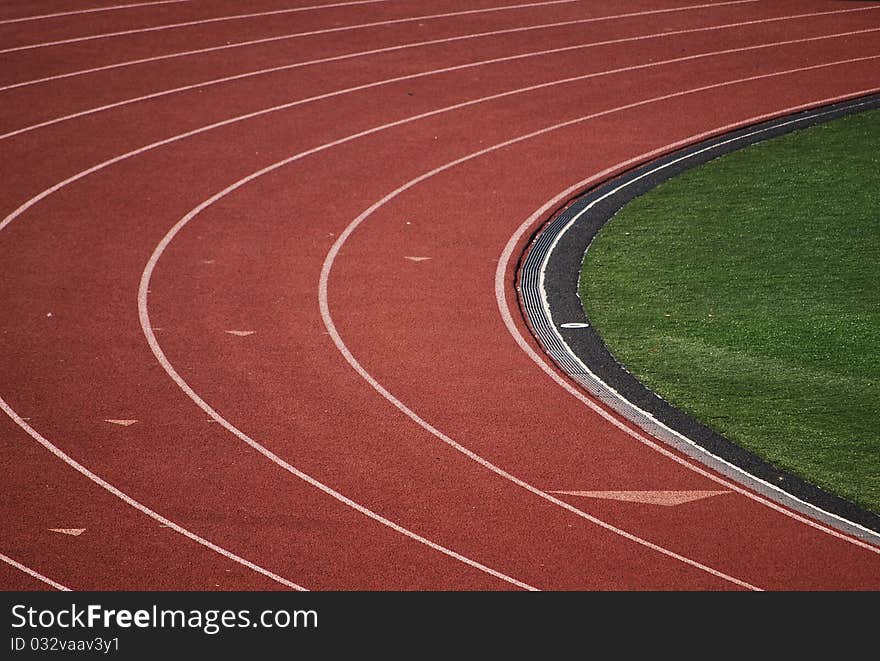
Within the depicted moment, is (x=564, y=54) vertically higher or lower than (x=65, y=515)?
higher

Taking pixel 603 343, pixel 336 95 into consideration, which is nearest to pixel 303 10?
pixel 336 95

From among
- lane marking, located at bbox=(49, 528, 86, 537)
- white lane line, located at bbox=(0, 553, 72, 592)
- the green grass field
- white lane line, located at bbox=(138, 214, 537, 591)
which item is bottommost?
white lane line, located at bbox=(0, 553, 72, 592)

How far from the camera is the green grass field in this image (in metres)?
9.38

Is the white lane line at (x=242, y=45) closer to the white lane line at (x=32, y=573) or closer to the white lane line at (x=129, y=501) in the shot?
the white lane line at (x=129, y=501)

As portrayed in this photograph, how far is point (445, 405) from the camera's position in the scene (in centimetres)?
973

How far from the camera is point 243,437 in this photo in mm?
9164

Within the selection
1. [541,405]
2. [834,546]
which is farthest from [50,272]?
[834,546]

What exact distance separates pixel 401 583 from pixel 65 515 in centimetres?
219

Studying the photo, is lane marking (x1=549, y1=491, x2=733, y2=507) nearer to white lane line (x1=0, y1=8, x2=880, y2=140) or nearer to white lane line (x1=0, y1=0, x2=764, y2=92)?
white lane line (x1=0, y1=8, x2=880, y2=140)

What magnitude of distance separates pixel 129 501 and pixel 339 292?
13.1 ft

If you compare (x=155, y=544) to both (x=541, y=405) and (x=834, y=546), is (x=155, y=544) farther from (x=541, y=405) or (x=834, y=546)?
(x=834, y=546)

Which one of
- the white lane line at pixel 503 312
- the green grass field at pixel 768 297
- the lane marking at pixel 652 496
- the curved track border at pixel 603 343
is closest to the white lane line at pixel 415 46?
the white lane line at pixel 503 312

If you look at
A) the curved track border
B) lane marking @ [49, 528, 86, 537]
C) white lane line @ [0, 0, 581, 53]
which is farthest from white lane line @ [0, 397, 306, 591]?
white lane line @ [0, 0, 581, 53]

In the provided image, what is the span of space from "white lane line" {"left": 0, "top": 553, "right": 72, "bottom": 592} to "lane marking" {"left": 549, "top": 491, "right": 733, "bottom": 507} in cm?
312
